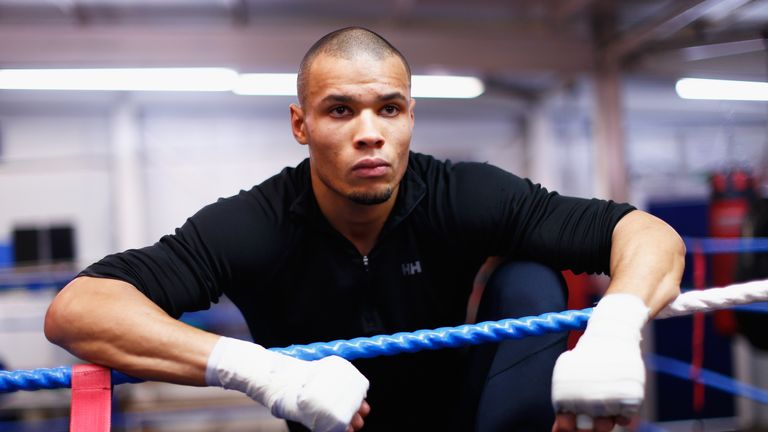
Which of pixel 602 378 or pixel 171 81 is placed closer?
pixel 602 378

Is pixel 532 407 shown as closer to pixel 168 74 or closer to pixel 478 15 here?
pixel 478 15

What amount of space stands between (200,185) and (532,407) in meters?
6.33

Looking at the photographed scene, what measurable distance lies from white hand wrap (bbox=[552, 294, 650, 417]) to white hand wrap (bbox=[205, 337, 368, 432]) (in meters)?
0.30

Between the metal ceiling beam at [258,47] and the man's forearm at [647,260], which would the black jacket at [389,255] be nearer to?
the man's forearm at [647,260]

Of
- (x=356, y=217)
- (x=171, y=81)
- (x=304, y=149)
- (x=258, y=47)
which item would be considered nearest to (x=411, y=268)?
(x=356, y=217)

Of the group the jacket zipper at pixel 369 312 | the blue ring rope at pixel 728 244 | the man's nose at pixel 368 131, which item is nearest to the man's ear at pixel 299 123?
the man's nose at pixel 368 131

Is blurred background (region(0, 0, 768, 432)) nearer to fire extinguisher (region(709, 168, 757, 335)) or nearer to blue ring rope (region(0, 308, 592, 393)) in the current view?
fire extinguisher (region(709, 168, 757, 335))

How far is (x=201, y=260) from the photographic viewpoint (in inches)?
51.3

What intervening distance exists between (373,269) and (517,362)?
0.41 meters

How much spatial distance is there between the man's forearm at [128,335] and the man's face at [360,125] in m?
0.49

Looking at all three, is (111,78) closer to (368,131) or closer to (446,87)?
(446,87)

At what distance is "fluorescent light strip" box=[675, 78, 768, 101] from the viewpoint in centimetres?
639

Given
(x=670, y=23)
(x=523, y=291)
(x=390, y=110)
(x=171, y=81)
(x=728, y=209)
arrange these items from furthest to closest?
1. (x=171, y=81)
2. (x=670, y=23)
3. (x=728, y=209)
4. (x=390, y=110)
5. (x=523, y=291)

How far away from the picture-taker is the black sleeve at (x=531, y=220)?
4.21 ft
